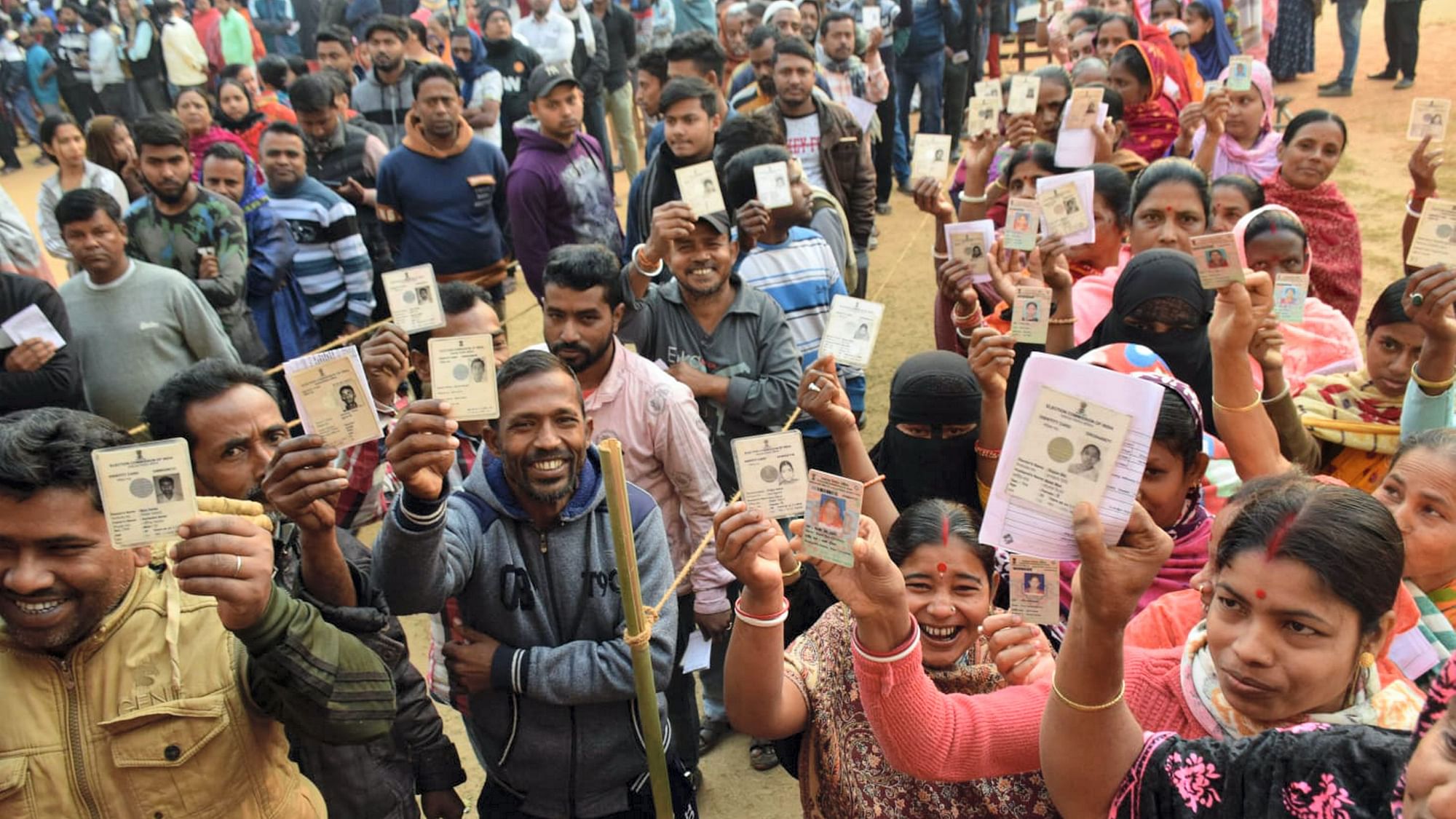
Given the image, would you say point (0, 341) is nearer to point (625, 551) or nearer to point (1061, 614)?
point (625, 551)

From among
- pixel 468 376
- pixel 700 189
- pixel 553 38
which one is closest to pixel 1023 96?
pixel 700 189

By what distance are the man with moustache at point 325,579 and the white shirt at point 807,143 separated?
3918mm

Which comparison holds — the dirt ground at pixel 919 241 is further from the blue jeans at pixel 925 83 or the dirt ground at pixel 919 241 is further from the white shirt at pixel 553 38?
the white shirt at pixel 553 38

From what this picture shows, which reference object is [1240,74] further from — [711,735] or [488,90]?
[488,90]

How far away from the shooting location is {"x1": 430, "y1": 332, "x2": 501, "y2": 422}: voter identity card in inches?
87.4

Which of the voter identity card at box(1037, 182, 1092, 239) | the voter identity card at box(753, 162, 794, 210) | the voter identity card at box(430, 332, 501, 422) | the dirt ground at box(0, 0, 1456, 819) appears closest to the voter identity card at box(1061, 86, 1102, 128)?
the dirt ground at box(0, 0, 1456, 819)

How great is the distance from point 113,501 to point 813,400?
159 centimetres

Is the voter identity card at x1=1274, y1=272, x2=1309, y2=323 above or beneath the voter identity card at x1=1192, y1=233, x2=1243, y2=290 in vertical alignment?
beneath

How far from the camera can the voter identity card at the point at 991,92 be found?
202 inches

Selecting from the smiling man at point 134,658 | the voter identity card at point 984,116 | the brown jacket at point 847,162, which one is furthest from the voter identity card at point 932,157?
the smiling man at point 134,658

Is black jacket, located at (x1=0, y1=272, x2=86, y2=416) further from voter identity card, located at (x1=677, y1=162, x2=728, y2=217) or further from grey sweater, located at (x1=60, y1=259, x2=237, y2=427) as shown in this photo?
voter identity card, located at (x1=677, y1=162, x2=728, y2=217)

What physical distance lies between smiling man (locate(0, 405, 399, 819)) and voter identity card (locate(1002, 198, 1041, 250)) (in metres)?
2.78

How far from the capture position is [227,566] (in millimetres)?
1714

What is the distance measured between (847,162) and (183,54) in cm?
933
